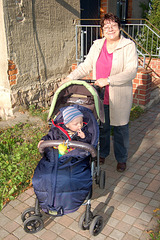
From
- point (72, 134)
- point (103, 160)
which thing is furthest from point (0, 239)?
point (103, 160)

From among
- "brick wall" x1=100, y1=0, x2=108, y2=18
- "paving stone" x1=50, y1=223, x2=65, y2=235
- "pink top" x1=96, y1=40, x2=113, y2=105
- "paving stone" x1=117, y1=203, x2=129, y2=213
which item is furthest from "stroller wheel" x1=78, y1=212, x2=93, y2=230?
"brick wall" x1=100, y1=0, x2=108, y2=18

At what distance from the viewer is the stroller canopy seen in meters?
3.22

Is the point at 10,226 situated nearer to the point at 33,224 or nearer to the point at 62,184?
the point at 33,224

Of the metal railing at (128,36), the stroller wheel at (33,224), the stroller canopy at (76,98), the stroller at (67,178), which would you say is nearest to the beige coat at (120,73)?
the stroller canopy at (76,98)

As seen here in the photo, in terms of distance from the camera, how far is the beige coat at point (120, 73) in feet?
11.3

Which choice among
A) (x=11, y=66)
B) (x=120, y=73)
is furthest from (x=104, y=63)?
(x=11, y=66)

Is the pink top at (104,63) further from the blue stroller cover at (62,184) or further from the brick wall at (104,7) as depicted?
the brick wall at (104,7)

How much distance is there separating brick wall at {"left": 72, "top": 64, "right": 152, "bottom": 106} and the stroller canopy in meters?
3.37

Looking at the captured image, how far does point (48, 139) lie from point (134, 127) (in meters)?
3.21

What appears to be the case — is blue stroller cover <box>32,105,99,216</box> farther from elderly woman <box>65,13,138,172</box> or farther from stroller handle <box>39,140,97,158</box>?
elderly woman <box>65,13,138,172</box>

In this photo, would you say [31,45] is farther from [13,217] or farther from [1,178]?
[13,217]

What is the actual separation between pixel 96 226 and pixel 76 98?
163 cm

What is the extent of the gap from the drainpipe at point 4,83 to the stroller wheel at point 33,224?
3.39 m

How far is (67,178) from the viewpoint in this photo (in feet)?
8.18
